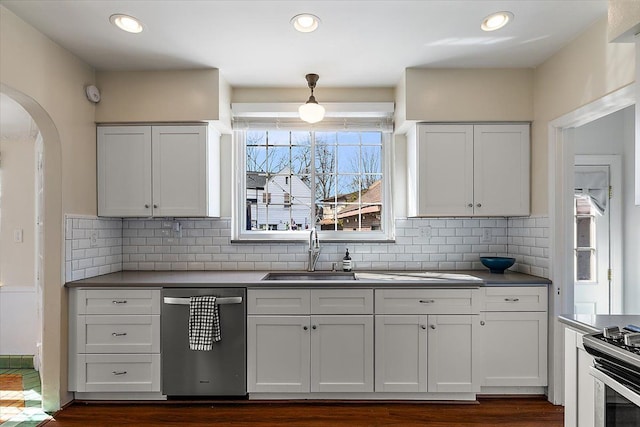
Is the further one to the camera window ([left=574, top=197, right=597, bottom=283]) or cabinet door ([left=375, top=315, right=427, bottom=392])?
window ([left=574, top=197, right=597, bottom=283])

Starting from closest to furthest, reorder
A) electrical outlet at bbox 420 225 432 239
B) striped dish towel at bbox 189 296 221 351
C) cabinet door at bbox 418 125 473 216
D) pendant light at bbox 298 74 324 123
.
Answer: striped dish towel at bbox 189 296 221 351, pendant light at bbox 298 74 324 123, cabinet door at bbox 418 125 473 216, electrical outlet at bbox 420 225 432 239

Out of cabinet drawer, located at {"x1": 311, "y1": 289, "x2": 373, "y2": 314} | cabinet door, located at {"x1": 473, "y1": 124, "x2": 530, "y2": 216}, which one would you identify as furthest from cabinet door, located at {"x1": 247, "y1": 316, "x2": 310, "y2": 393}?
cabinet door, located at {"x1": 473, "y1": 124, "x2": 530, "y2": 216}

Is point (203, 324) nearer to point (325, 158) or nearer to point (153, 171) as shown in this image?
point (153, 171)

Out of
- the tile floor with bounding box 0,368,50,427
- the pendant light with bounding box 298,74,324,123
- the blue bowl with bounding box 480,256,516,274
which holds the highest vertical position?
the pendant light with bounding box 298,74,324,123

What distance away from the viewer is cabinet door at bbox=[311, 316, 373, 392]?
2.70m

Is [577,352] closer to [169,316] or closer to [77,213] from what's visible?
[169,316]

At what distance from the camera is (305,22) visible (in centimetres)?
231

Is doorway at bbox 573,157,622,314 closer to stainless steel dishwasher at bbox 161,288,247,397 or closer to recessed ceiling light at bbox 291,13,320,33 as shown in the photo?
recessed ceiling light at bbox 291,13,320,33

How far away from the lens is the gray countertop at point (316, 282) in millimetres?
2684

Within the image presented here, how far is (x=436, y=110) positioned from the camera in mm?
3010

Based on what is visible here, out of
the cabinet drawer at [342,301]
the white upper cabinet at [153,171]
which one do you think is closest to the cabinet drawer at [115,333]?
the white upper cabinet at [153,171]

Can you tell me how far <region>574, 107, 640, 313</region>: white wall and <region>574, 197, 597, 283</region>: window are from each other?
26 centimetres

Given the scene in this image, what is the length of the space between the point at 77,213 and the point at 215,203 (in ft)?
3.25

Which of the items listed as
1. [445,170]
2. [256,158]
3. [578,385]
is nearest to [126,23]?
[256,158]
